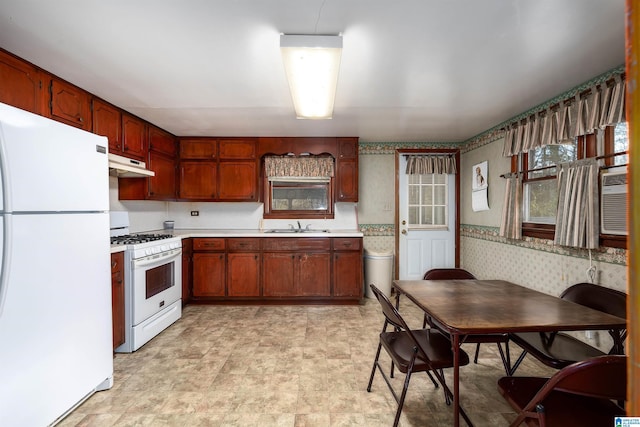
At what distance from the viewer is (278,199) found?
14.6 feet

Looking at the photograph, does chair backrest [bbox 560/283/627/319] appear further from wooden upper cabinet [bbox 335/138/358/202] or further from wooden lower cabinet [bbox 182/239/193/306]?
wooden lower cabinet [bbox 182/239/193/306]

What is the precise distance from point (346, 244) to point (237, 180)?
69.0 inches

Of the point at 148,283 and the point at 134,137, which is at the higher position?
the point at 134,137

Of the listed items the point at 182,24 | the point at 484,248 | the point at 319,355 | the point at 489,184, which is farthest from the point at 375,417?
the point at 489,184

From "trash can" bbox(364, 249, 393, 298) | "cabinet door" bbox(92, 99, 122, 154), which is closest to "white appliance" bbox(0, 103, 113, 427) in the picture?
"cabinet door" bbox(92, 99, 122, 154)

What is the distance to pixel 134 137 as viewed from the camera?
3242 mm

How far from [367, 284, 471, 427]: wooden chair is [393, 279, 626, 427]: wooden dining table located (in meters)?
0.15

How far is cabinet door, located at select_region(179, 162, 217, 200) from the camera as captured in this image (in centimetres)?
414

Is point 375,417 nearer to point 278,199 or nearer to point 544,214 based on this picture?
point 544,214

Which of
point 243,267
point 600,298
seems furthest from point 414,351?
point 243,267

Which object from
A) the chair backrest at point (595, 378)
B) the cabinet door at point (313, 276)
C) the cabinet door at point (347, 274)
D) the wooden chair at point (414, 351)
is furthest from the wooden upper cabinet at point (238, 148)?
the chair backrest at point (595, 378)

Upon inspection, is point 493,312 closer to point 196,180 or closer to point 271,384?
point 271,384

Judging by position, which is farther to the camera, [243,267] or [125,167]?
[243,267]

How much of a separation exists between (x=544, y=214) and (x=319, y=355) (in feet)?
8.26
